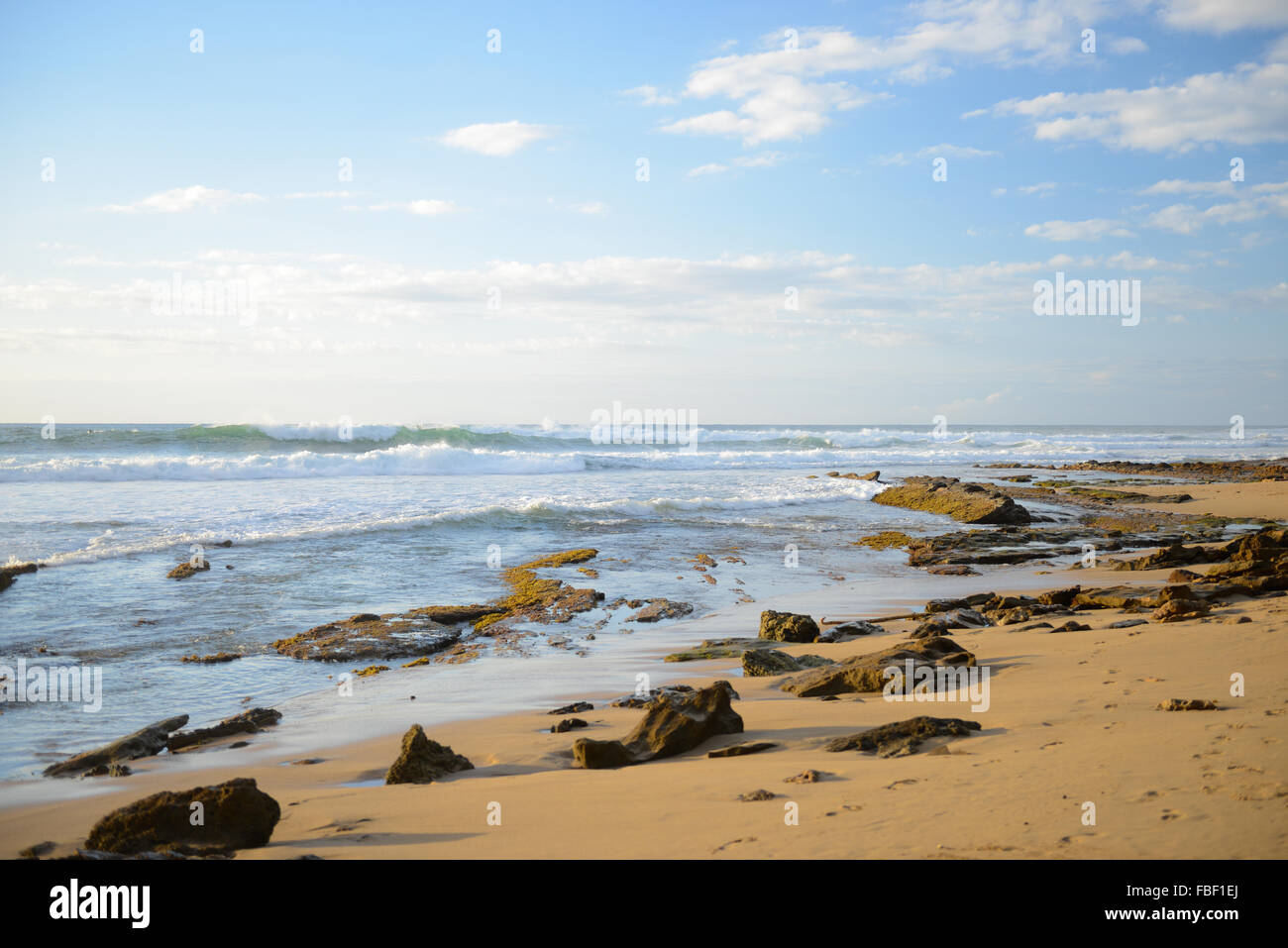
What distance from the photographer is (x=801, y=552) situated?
54.7 ft

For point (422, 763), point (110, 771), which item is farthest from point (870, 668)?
point (110, 771)

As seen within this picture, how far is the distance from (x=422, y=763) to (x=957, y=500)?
20.4m

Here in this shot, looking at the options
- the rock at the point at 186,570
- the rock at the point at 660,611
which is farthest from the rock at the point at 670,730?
the rock at the point at 186,570

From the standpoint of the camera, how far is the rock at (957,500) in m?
20.2

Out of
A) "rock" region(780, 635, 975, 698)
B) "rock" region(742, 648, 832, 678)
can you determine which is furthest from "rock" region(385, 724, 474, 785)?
"rock" region(742, 648, 832, 678)

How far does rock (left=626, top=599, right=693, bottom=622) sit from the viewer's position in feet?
35.4

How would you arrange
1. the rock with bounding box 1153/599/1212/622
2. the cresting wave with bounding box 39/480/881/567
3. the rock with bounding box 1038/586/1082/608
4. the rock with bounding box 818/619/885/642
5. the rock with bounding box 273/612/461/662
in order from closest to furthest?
the rock with bounding box 1153/599/1212/622
the rock with bounding box 273/612/461/662
the rock with bounding box 818/619/885/642
the rock with bounding box 1038/586/1082/608
the cresting wave with bounding box 39/480/881/567

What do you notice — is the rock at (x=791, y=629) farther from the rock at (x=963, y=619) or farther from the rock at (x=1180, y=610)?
the rock at (x=1180, y=610)

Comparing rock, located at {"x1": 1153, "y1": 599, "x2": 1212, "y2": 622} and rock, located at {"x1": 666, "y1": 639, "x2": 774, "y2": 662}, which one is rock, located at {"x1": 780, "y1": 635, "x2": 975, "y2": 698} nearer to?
rock, located at {"x1": 666, "y1": 639, "x2": 774, "y2": 662}

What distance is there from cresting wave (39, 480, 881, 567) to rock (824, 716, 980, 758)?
13.8 metres

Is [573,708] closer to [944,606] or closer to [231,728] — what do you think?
[231,728]

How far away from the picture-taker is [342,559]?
1477 cm
